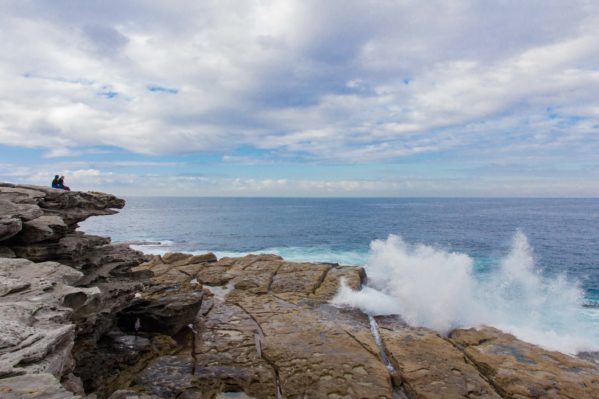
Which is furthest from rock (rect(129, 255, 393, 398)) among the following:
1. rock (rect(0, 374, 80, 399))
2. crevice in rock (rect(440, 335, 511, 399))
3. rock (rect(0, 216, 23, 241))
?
rock (rect(0, 374, 80, 399))

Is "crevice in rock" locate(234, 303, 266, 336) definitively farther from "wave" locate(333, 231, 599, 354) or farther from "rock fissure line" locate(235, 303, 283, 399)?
"wave" locate(333, 231, 599, 354)

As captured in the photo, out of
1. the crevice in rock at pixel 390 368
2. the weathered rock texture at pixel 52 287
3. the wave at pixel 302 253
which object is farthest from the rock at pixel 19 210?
the wave at pixel 302 253

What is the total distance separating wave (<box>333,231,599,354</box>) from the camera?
17.8 metres

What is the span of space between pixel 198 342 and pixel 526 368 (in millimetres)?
12945

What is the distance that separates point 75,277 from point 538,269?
134ft

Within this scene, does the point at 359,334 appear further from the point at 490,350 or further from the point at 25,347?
the point at 25,347

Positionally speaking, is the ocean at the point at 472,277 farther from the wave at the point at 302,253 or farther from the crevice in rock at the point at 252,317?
the crevice in rock at the point at 252,317

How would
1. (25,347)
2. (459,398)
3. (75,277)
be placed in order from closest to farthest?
(25,347) < (75,277) < (459,398)

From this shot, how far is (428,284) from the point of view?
21.6 m

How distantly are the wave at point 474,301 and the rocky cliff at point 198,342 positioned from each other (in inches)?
77.3

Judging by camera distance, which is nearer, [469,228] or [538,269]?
[538,269]

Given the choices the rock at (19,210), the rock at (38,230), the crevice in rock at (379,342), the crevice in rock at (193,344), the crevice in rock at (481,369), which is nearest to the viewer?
the rock at (19,210)

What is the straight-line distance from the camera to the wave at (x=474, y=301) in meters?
17.8

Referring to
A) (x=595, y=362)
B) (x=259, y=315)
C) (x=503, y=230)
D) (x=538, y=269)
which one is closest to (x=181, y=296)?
(x=259, y=315)
